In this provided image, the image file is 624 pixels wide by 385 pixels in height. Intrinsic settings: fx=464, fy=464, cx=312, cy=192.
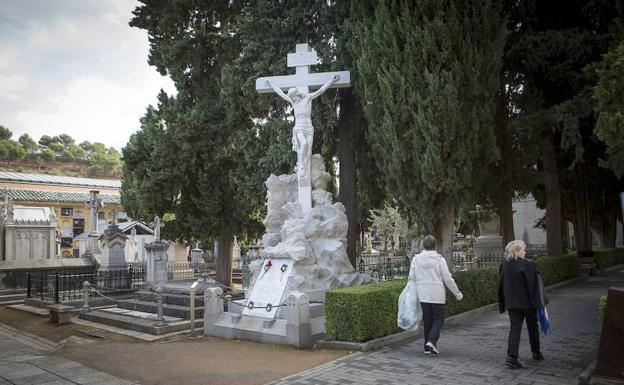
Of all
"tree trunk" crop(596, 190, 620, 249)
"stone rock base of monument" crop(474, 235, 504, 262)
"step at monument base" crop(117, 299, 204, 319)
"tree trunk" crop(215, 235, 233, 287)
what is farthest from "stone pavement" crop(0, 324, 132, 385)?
"tree trunk" crop(596, 190, 620, 249)

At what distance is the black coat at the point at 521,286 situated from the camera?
6.16 meters

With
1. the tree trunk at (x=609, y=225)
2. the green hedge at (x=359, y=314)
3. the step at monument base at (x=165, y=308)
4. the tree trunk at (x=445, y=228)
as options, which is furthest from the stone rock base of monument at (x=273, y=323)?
the tree trunk at (x=609, y=225)

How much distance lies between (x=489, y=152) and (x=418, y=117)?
2302 mm

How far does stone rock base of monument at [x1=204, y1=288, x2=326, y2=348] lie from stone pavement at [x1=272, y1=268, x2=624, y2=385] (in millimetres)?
1348

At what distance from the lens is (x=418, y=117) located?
11.0m

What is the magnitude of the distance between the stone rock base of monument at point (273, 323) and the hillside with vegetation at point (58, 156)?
6720 centimetres

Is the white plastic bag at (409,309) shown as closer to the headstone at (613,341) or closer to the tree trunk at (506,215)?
the headstone at (613,341)

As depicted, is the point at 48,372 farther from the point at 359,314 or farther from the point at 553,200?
the point at 553,200

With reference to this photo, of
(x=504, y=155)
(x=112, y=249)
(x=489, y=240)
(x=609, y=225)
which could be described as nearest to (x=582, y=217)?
(x=489, y=240)

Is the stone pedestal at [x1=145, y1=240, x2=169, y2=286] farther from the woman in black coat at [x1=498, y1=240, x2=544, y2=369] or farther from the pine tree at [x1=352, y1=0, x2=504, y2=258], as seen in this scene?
the woman in black coat at [x1=498, y1=240, x2=544, y2=369]

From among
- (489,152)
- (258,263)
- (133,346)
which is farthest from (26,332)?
(489,152)

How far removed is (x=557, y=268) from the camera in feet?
53.2

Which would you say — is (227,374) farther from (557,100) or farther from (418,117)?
(557,100)

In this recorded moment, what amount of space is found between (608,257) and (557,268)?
1007 cm
